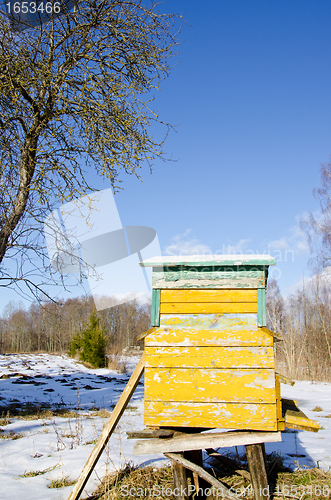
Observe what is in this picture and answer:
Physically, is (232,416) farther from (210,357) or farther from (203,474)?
(203,474)

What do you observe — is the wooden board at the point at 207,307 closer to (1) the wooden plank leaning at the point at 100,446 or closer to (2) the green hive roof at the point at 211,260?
(2) the green hive roof at the point at 211,260

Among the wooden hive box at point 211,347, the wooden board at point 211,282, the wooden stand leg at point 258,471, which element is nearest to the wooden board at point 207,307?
the wooden hive box at point 211,347

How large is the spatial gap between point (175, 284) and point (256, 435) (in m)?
1.33

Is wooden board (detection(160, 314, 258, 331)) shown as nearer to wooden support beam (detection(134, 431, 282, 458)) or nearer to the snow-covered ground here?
wooden support beam (detection(134, 431, 282, 458))

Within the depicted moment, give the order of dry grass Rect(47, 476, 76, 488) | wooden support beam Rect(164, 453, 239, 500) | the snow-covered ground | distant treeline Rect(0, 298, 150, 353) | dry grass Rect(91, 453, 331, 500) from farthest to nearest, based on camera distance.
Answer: distant treeline Rect(0, 298, 150, 353) → the snow-covered ground → dry grass Rect(47, 476, 76, 488) → dry grass Rect(91, 453, 331, 500) → wooden support beam Rect(164, 453, 239, 500)

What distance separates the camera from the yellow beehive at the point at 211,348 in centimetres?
261

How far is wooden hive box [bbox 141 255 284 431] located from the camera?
103 inches

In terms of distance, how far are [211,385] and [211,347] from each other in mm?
284

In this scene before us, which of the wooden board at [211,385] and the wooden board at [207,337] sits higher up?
the wooden board at [207,337]

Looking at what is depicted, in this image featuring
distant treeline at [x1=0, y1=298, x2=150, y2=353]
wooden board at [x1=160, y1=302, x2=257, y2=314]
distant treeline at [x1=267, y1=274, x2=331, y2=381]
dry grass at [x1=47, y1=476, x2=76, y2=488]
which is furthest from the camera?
distant treeline at [x1=0, y1=298, x2=150, y2=353]

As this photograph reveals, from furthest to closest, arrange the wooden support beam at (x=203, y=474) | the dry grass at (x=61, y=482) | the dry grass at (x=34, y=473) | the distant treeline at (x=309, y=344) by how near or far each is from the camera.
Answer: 1. the distant treeline at (x=309, y=344)
2. the dry grass at (x=34, y=473)
3. the dry grass at (x=61, y=482)
4. the wooden support beam at (x=203, y=474)

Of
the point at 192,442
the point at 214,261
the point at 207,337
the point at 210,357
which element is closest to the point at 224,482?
the point at 192,442

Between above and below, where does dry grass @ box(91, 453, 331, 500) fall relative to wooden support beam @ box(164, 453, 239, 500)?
below

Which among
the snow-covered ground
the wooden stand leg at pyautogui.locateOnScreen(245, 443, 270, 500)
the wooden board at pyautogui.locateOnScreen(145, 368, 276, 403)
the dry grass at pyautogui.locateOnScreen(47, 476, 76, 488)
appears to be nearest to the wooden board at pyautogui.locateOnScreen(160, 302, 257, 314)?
the wooden board at pyautogui.locateOnScreen(145, 368, 276, 403)
